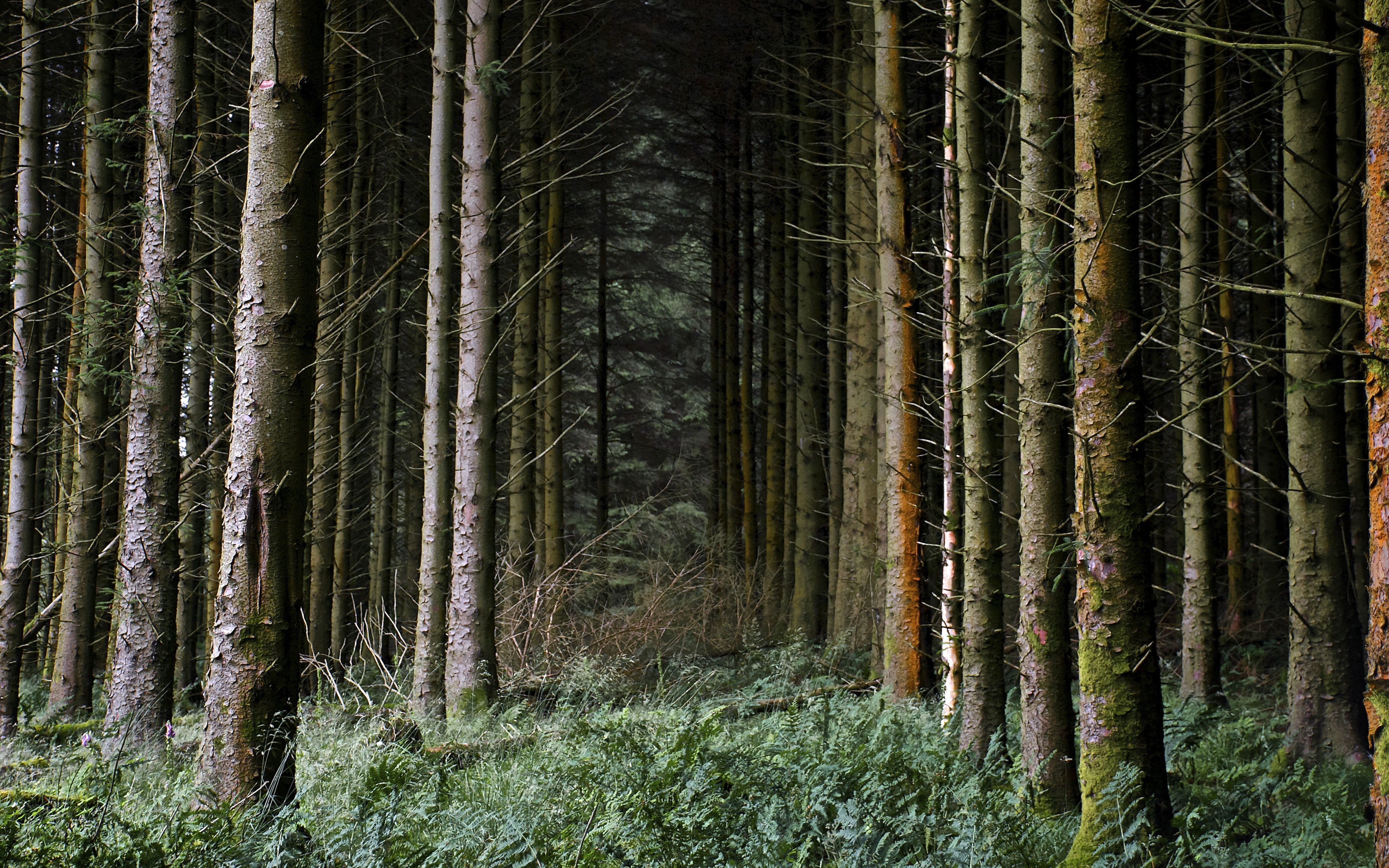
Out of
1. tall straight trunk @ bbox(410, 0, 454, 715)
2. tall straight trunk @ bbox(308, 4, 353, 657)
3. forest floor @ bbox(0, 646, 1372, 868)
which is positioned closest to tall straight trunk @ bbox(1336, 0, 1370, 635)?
forest floor @ bbox(0, 646, 1372, 868)

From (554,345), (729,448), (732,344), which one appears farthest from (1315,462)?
(729,448)

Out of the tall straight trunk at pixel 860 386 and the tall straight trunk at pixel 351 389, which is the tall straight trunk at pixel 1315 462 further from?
the tall straight trunk at pixel 351 389

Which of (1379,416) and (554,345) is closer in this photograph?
(1379,416)

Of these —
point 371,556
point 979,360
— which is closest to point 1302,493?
point 979,360

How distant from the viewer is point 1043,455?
4.68 metres

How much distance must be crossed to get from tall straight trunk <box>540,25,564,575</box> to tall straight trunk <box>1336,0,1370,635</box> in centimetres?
890

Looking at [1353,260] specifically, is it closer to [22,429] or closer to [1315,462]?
[1315,462]

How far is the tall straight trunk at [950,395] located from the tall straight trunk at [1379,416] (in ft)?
11.7

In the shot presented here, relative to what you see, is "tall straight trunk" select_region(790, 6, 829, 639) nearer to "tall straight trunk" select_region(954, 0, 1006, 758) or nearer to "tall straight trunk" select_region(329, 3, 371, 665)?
"tall straight trunk" select_region(329, 3, 371, 665)

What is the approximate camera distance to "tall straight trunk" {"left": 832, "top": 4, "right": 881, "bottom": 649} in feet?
33.7

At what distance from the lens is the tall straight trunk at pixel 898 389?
7.12 metres

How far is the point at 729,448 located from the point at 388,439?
675cm

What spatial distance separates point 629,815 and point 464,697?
414 cm

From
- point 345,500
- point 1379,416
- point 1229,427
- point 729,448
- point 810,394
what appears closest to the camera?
point 1379,416
